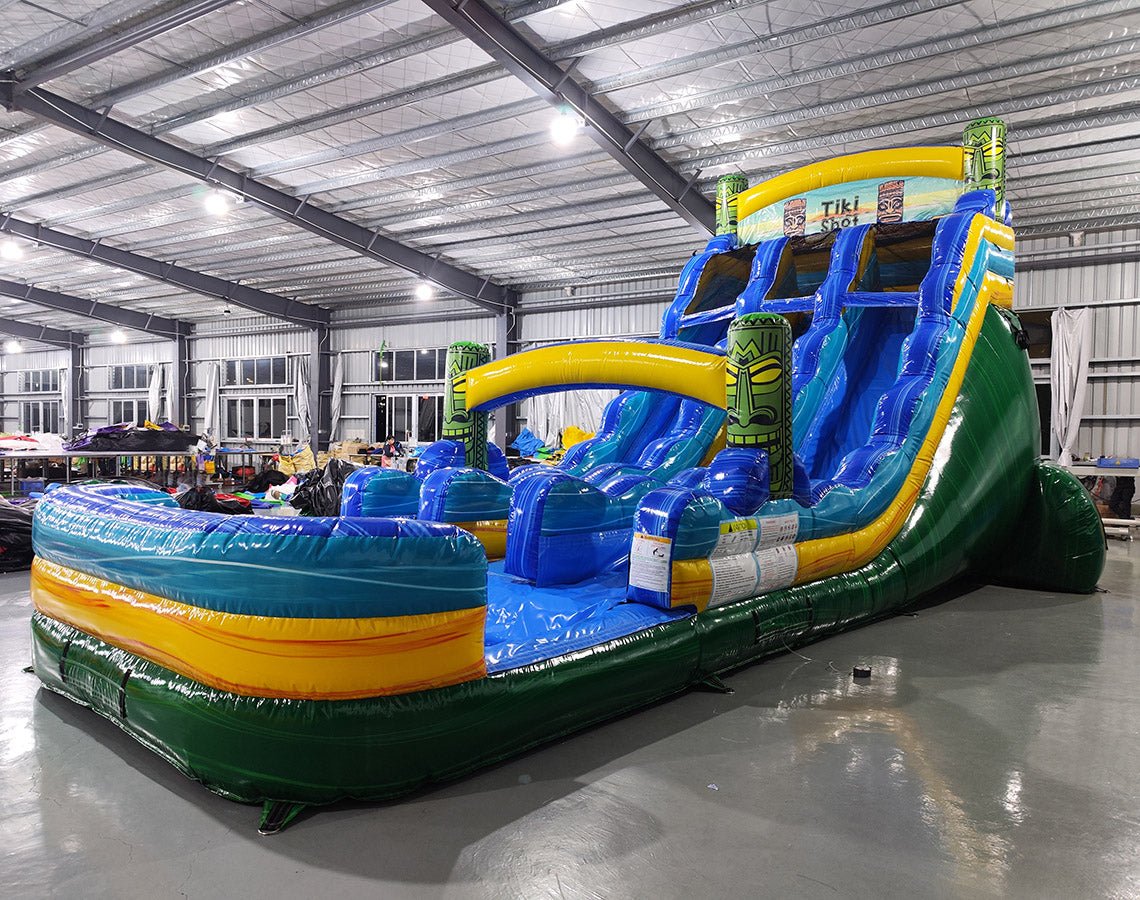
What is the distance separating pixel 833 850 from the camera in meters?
2.03

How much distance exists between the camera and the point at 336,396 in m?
16.4

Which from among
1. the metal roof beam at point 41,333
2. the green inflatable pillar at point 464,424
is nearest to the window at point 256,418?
the metal roof beam at point 41,333

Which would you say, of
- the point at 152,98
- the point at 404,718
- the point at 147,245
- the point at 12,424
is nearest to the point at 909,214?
the point at 404,718

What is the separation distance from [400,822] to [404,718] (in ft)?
0.85

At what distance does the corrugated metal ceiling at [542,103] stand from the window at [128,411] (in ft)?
29.9

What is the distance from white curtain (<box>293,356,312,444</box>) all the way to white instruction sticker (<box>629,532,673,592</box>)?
47.1 feet

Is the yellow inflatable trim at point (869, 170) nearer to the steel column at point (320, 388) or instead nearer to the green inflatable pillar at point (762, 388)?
the green inflatable pillar at point (762, 388)

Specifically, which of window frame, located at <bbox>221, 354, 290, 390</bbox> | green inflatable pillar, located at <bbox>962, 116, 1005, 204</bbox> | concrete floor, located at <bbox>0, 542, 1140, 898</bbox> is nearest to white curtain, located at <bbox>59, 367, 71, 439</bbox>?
window frame, located at <bbox>221, 354, 290, 390</bbox>

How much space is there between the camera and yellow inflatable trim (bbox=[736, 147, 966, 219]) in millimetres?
5676

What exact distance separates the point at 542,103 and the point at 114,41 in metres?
3.42

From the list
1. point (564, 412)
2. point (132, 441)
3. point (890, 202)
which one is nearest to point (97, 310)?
point (132, 441)

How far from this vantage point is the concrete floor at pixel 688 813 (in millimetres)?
1884

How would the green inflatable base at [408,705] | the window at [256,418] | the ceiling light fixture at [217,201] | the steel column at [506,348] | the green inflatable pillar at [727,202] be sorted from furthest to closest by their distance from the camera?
the window at [256,418] → the steel column at [506,348] → the ceiling light fixture at [217,201] → the green inflatable pillar at [727,202] → the green inflatable base at [408,705]

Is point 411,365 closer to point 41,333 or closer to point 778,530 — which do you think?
point 41,333
